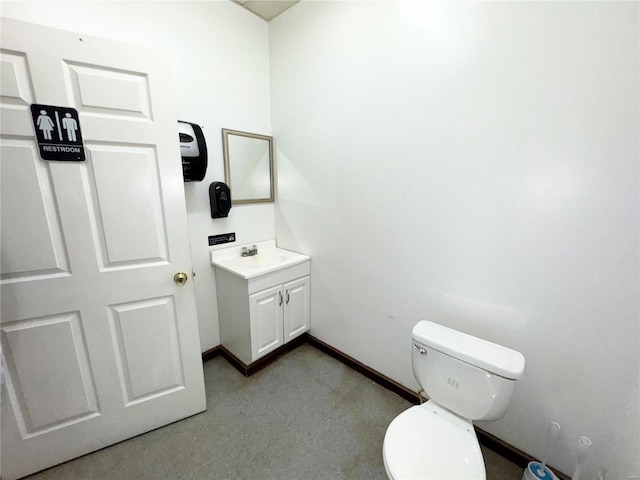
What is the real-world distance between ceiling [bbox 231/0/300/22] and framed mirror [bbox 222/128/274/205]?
0.91 meters

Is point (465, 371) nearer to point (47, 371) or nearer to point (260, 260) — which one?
point (260, 260)

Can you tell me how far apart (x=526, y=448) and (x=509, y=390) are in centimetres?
59

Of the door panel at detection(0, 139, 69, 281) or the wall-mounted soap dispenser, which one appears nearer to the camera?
the door panel at detection(0, 139, 69, 281)

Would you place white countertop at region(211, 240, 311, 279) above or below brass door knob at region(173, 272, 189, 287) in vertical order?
below

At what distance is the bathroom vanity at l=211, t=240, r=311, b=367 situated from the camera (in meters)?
1.87

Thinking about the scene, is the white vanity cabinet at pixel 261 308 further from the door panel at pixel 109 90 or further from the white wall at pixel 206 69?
the door panel at pixel 109 90

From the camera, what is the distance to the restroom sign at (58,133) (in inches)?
42.7

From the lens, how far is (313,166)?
2.03 metres

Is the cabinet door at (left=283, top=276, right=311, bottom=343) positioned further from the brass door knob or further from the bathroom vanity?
the brass door knob

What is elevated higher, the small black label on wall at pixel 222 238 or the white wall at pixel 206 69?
the white wall at pixel 206 69

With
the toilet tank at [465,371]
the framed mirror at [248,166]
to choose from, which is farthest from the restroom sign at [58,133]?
the toilet tank at [465,371]

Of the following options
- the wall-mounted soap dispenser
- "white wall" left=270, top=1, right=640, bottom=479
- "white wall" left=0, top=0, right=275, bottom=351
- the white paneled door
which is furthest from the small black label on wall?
"white wall" left=270, top=1, right=640, bottom=479

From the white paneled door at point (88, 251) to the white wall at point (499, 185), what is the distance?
3.66ft

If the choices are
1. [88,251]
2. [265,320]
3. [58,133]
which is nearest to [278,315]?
[265,320]
